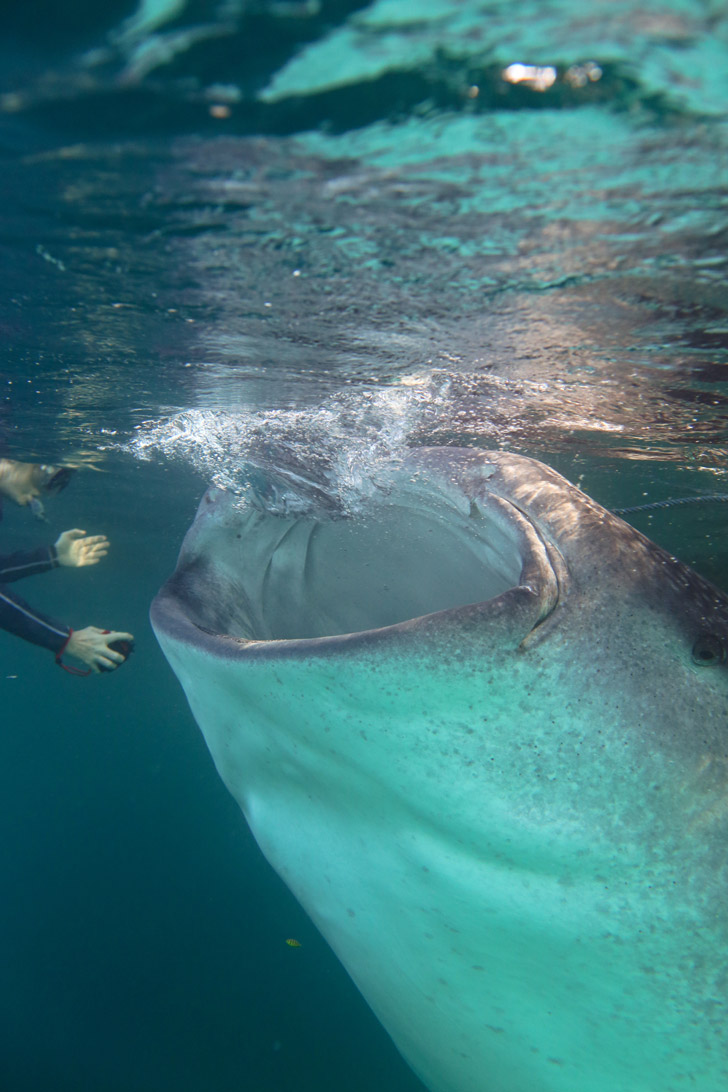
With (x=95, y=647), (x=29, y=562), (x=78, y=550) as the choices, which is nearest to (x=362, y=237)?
(x=95, y=647)

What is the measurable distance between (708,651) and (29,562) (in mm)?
6675

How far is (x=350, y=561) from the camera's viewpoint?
295 cm

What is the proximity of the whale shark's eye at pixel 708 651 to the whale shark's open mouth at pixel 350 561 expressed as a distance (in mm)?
528

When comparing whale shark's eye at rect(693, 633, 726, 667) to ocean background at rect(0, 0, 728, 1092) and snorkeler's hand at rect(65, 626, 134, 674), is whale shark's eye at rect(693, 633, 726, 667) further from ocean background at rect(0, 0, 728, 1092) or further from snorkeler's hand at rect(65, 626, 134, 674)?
snorkeler's hand at rect(65, 626, 134, 674)

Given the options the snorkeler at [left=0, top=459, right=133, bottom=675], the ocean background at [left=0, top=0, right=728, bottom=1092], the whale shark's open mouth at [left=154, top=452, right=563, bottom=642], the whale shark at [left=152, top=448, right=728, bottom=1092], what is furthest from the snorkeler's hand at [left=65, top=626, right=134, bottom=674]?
the whale shark at [left=152, top=448, right=728, bottom=1092]

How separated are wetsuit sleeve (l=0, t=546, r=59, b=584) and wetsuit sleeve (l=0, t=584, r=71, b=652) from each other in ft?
3.80

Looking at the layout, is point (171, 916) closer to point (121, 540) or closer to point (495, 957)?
point (121, 540)

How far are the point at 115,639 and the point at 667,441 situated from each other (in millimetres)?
7514

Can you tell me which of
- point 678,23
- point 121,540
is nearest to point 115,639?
point 678,23

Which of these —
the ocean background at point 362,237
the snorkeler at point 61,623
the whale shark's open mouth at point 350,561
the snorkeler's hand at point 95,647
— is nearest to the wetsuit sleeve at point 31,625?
the snorkeler at point 61,623

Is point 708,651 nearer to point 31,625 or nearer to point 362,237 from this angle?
point 362,237

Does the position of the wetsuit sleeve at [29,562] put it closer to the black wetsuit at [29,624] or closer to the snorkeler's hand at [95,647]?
the black wetsuit at [29,624]

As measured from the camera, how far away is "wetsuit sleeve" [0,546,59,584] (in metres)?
6.15

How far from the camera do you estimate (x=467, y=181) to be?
291 cm
